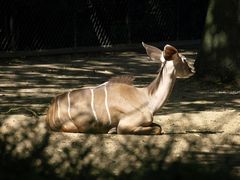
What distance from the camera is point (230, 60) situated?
36.6ft

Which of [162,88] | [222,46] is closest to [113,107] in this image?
[162,88]

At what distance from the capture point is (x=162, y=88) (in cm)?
638

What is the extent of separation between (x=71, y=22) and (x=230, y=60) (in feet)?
25.4

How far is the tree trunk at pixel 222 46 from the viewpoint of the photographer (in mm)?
11148

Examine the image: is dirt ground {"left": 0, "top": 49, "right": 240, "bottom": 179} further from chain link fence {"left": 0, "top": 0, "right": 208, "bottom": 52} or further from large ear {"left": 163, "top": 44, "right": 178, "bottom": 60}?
chain link fence {"left": 0, "top": 0, "right": 208, "bottom": 52}

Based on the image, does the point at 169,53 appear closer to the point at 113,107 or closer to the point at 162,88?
the point at 162,88

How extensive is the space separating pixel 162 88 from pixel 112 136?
2.36 ft

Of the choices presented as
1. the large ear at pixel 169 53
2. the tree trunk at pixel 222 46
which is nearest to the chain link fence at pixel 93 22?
the tree trunk at pixel 222 46

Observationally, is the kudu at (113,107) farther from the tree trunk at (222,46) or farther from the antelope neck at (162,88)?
the tree trunk at (222,46)

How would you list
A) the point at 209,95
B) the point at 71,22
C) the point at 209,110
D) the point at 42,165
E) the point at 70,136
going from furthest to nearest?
the point at 71,22, the point at 209,95, the point at 209,110, the point at 70,136, the point at 42,165

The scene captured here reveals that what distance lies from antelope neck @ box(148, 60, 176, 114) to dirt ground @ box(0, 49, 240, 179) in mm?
326

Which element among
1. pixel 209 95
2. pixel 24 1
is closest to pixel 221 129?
pixel 209 95

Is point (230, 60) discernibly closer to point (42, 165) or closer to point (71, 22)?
point (71, 22)

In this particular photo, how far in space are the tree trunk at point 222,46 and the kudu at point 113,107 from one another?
4886mm
